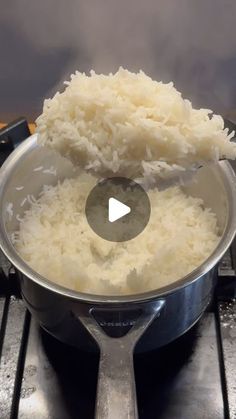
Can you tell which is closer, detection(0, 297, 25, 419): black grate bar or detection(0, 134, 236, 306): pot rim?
detection(0, 134, 236, 306): pot rim

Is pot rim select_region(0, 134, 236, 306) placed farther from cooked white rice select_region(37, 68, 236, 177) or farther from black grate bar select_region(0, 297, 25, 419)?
black grate bar select_region(0, 297, 25, 419)

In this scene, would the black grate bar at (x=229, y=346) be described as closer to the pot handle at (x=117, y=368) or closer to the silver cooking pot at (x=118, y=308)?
the silver cooking pot at (x=118, y=308)

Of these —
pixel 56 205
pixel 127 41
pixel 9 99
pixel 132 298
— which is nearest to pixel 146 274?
pixel 132 298

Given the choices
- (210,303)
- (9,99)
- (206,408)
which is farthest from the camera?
(9,99)

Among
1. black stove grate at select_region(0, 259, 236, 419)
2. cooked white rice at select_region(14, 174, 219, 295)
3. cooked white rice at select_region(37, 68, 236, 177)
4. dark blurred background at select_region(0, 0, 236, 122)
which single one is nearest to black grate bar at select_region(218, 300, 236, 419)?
black stove grate at select_region(0, 259, 236, 419)

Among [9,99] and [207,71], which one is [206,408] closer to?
[207,71]
